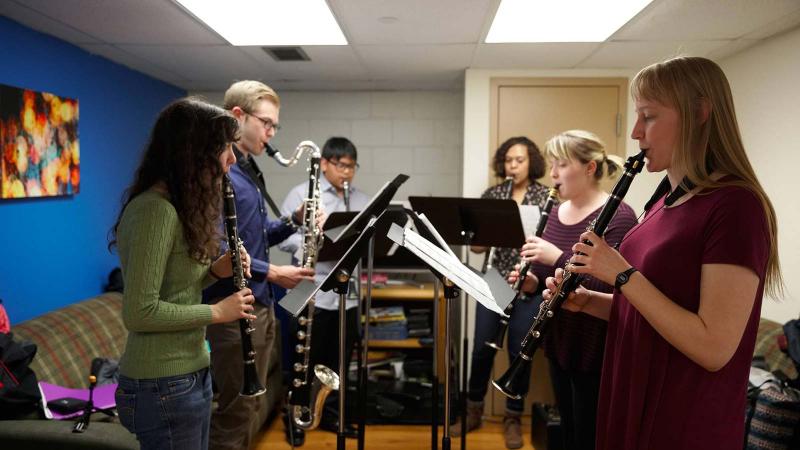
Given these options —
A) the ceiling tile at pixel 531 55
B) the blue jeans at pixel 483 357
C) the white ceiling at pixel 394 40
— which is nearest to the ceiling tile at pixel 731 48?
the white ceiling at pixel 394 40

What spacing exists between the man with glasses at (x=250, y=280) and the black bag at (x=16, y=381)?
65 cm

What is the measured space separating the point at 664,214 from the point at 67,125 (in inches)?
112

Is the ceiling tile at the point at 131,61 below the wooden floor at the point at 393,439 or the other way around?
the other way around

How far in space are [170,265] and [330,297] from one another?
1695 millimetres

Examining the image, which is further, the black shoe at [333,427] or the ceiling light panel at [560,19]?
the black shoe at [333,427]

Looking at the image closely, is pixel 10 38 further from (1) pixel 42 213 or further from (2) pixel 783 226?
(2) pixel 783 226

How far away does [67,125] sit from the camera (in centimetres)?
286

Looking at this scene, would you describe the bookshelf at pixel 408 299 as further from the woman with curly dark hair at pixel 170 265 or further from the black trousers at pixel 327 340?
the woman with curly dark hair at pixel 170 265

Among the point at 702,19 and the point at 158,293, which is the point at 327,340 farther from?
the point at 702,19

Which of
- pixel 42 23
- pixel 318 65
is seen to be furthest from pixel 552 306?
pixel 42 23

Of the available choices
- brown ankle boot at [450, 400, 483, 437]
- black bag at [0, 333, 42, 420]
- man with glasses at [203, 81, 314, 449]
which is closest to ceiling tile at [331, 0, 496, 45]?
man with glasses at [203, 81, 314, 449]

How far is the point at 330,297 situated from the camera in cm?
302

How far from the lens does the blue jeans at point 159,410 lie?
4.39ft

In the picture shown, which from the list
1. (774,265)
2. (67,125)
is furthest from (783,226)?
(67,125)
